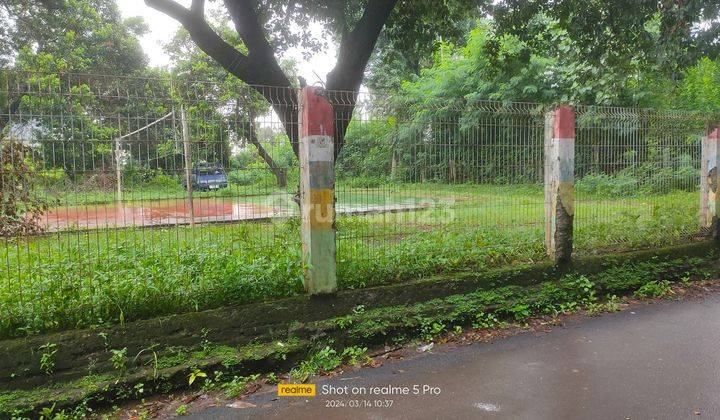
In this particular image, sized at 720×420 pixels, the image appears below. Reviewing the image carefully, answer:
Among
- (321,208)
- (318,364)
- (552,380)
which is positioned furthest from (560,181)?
(318,364)

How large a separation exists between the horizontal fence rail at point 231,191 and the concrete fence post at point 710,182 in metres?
1.66

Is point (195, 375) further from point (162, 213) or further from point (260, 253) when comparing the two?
point (162, 213)

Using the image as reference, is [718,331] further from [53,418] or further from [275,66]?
[275,66]

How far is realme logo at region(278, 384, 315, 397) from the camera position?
3621 millimetres

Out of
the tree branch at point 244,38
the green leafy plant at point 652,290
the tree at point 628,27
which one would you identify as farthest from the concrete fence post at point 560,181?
the tree branch at point 244,38

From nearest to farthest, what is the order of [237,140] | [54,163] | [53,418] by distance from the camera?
1. [53,418]
2. [54,163]
3. [237,140]

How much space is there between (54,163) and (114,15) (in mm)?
20721

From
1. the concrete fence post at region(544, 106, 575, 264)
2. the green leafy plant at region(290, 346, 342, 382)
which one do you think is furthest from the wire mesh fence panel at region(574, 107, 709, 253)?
the green leafy plant at region(290, 346, 342, 382)

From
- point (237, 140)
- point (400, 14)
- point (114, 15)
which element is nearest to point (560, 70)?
point (400, 14)

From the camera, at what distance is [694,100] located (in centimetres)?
1400

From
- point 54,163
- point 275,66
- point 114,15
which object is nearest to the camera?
point 54,163

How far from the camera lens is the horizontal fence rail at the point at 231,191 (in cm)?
356

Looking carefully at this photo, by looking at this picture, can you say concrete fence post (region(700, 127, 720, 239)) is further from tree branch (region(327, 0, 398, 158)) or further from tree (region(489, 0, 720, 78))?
tree branch (region(327, 0, 398, 158))

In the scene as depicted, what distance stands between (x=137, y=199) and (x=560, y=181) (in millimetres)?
4436
